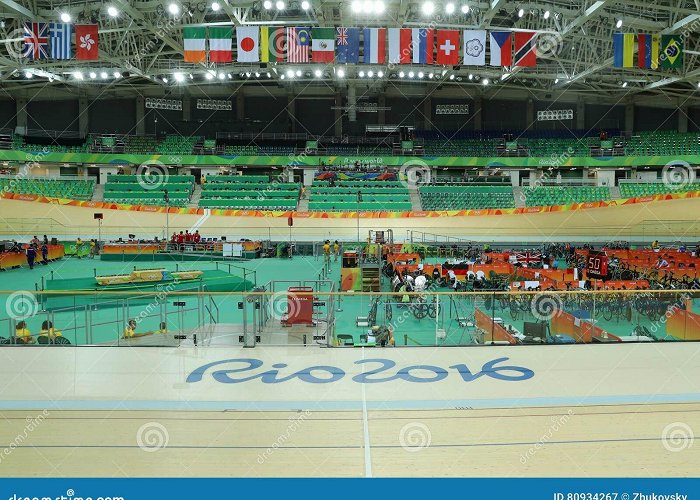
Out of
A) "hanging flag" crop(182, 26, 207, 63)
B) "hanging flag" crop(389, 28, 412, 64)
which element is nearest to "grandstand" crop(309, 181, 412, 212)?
"hanging flag" crop(389, 28, 412, 64)

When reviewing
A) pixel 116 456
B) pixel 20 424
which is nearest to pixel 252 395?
pixel 116 456

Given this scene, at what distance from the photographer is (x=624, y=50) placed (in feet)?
74.1

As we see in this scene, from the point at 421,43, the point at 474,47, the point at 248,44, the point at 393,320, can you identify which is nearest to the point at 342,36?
the point at 421,43

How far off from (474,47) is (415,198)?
18649 mm

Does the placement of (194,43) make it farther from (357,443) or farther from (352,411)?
(357,443)

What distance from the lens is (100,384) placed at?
24.7 ft

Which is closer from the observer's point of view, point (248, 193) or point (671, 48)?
point (671, 48)

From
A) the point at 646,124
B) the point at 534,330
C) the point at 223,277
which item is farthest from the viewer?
the point at 646,124

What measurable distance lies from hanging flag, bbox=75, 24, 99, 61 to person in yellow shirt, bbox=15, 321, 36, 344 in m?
16.9

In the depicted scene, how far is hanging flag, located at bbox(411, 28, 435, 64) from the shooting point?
72.8 feet

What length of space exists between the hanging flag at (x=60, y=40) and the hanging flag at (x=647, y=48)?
24.2 metres

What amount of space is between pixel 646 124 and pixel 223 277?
42.9 m

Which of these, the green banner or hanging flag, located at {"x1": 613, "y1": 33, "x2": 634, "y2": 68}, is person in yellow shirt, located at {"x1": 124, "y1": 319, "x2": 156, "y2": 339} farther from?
the green banner

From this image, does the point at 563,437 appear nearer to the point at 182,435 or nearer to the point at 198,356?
the point at 182,435
